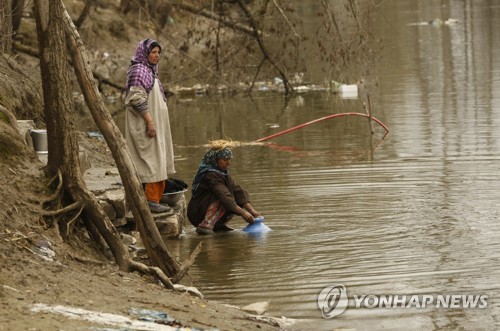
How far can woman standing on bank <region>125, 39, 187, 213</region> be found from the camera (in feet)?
32.4

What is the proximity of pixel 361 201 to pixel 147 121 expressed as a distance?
2331 mm

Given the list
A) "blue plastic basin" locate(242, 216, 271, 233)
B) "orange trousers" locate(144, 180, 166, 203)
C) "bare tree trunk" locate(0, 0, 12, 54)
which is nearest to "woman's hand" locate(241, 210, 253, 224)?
"blue plastic basin" locate(242, 216, 271, 233)

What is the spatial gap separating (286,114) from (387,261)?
10969mm

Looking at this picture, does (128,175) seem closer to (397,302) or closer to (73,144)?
(73,144)

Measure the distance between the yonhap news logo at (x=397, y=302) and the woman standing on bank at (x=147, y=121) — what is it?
294 cm

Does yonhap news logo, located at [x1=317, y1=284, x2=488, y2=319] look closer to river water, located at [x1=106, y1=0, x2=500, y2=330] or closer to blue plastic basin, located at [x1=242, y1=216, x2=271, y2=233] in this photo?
river water, located at [x1=106, y1=0, x2=500, y2=330]

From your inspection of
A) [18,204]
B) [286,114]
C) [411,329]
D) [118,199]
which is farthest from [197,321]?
[286,114]

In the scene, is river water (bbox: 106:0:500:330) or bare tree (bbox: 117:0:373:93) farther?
bare tree (bbox: 117:0:373:93)

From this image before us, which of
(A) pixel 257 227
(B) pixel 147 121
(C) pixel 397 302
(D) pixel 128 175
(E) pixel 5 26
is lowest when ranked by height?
(C) pixel 397 302

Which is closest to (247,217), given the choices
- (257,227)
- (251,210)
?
(257,227)

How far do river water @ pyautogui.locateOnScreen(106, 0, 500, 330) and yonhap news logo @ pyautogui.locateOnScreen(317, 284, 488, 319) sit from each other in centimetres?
6

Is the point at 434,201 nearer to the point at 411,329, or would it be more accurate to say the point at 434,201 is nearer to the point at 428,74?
the point at 411,329

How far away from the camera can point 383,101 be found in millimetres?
19719

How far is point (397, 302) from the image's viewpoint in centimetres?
723
